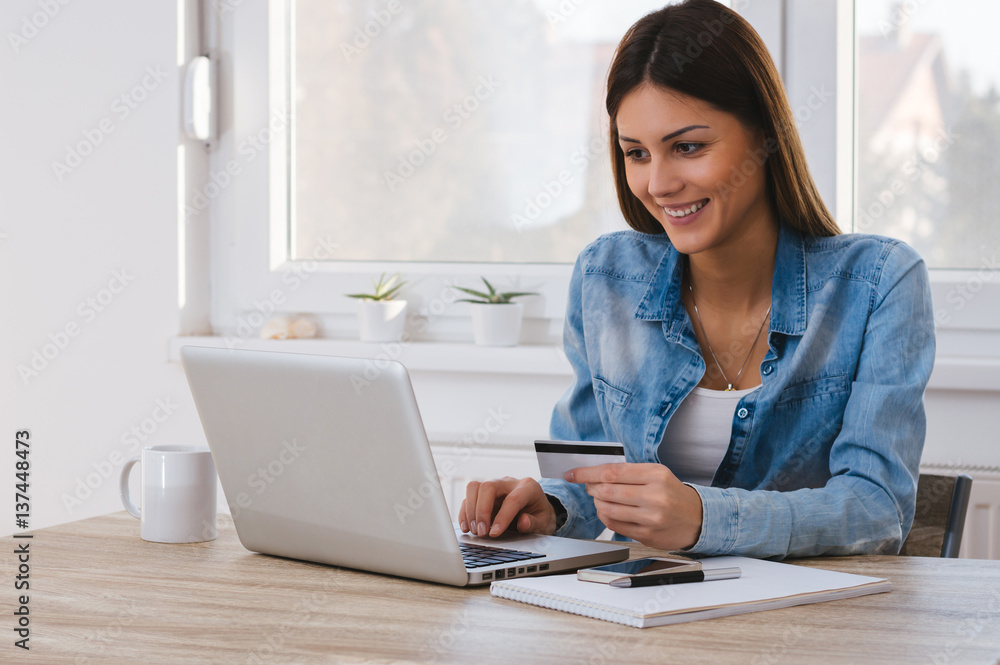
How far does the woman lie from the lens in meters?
1.17

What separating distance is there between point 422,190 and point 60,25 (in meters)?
0.89

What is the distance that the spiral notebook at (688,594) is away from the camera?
77 cm

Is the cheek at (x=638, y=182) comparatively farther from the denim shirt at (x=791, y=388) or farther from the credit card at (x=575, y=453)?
the credit card at (x=575, y=453)

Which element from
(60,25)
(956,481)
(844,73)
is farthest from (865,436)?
(60,25)

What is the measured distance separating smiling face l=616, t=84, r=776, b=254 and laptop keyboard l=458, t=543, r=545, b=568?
1.72 feet

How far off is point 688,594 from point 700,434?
539 millimetres

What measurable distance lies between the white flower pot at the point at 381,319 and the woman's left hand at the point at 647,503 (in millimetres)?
1115

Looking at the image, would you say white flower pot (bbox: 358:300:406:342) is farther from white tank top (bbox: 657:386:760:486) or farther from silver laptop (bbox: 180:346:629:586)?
silver laptop (bbox: 180:346:629:586)

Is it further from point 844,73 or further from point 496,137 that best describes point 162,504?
point 844,73

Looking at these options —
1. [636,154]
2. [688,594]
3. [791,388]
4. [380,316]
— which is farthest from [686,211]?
[380,316]

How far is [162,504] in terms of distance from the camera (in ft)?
3.55

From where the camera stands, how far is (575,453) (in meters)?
1.00

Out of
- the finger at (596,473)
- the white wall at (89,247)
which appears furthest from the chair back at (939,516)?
the white wall at (89,247)

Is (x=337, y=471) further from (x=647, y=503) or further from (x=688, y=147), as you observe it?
(x=688, y=147)
